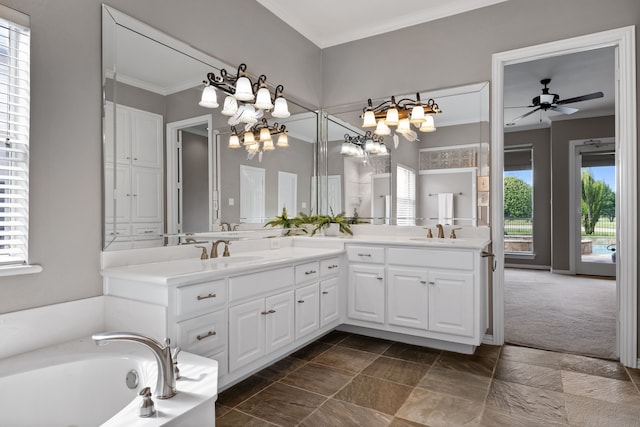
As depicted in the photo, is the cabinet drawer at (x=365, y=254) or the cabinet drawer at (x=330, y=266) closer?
the cabinet drawer at (x=330, y=266)

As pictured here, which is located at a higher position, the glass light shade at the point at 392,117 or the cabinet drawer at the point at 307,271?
the glass light shade at the point at 392,117

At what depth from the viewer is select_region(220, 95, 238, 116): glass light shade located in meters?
2.82

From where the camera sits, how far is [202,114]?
266 centimetres

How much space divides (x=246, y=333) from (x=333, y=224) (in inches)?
74.4

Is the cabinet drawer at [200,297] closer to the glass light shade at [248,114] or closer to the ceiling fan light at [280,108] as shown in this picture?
the glass light shade at [248,114]

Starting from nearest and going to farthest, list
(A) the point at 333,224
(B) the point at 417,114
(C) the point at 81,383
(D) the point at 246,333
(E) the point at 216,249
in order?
(C) the point at 81,383 → (D) the point at 246,333 → (E) the point at 216,249 → (B) the point at 417,114 → (A) the point at 333,224

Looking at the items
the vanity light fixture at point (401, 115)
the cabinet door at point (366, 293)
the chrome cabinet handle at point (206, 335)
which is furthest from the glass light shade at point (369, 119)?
the chrome cabinet handle at point (206, 335)

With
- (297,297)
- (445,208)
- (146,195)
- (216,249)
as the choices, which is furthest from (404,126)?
(146,195)

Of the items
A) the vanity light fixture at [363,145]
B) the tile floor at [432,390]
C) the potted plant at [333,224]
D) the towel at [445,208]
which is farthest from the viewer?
the potted plant at [333,224]

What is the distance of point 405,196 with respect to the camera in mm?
3676

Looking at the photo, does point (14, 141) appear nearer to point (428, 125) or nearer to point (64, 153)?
point (64, 153)

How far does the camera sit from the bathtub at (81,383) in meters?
1.47

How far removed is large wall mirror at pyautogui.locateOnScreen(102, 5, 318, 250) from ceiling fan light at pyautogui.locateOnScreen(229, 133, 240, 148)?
4 cm

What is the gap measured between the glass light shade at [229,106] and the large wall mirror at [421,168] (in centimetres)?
139
